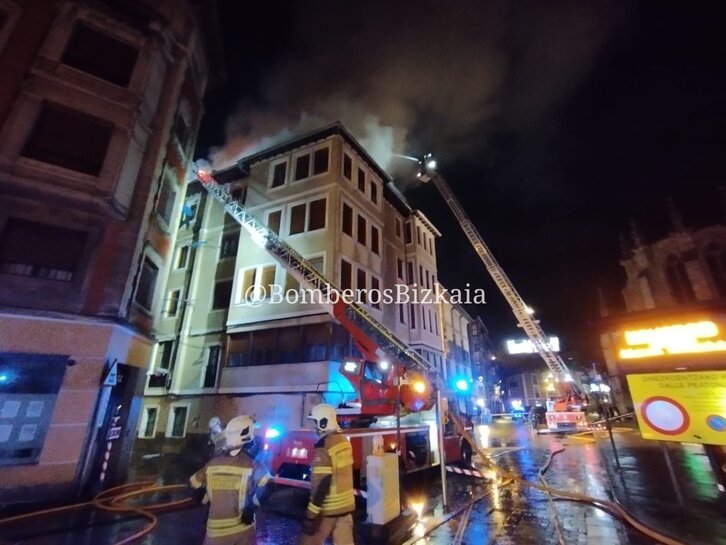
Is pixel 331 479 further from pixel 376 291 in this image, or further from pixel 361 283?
pixel 376 291

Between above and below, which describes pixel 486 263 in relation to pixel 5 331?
above

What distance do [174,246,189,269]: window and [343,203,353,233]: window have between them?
10603 millimetres

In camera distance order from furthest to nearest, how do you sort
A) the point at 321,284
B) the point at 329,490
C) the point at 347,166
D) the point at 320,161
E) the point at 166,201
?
the point at 347,166 < the point at 320,161 < the point at 166,201 < the point at 321,284 < the point at 329,490

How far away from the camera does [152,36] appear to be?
13641 millimetres

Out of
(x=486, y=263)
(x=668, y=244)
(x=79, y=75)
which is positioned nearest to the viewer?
(x=79, y=75)

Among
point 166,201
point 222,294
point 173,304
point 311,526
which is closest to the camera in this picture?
point 311,526

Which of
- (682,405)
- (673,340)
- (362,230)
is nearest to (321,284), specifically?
(362,230)

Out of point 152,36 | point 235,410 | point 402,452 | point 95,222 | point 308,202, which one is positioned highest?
point 152,36

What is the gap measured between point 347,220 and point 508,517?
14.7 metres

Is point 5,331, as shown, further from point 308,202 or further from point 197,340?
point 308,202

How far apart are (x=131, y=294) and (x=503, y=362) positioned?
62.5 m

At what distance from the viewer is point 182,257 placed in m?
22.4

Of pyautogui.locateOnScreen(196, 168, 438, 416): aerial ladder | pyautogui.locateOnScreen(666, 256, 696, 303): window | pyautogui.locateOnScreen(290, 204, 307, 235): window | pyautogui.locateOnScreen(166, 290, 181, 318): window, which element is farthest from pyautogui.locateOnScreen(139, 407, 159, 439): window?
pyautogui.locateOnScreen(666, 256, 696, 303): window

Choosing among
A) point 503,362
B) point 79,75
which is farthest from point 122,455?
point 503,362
